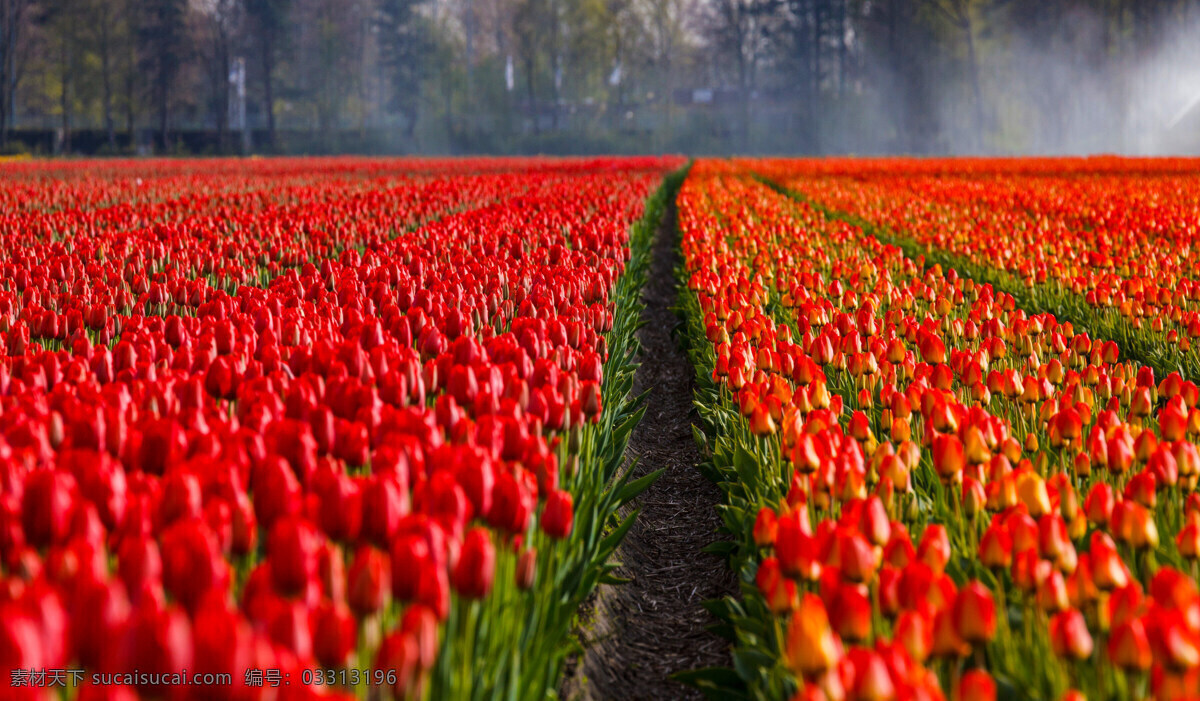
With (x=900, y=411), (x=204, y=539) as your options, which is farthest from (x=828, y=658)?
(x=900, y=411)

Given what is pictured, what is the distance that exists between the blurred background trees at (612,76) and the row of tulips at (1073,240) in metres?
45.5

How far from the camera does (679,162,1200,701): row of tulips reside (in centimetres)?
173

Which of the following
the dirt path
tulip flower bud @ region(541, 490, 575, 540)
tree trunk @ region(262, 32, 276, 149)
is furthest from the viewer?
tree trunk @ region(262, 32, 276, 149)

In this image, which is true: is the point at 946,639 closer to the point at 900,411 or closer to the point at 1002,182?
the point at 900,411

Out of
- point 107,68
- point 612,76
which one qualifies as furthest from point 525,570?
point 612,76

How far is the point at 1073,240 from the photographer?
9398mm

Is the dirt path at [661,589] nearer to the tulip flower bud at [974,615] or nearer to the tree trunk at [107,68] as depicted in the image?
the tulip flower bud at [974,615]

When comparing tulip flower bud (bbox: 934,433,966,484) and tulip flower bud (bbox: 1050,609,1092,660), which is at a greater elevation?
tulip flower bud (bbox: 934,433,966,484)

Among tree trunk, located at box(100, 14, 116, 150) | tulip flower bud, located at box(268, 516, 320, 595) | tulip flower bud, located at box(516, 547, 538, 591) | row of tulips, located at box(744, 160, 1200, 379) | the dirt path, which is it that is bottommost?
the dirt path

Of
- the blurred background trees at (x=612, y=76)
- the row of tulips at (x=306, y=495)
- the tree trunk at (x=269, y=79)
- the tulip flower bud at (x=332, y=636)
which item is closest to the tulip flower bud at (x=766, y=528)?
the row of tulips at (x=306, y=495)

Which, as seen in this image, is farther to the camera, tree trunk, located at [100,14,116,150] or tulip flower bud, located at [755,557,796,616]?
tree trunk, located at [100,14,116,150]

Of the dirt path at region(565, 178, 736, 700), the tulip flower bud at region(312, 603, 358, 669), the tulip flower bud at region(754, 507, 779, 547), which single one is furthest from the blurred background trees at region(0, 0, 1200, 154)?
the tulip flower bud at region(312, 603, 358, 669)

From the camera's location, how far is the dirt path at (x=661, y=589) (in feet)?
10.1

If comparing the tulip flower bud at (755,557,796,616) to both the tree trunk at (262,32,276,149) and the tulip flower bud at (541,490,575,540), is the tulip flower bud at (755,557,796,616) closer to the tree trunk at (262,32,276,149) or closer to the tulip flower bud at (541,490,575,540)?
the tulip flower bud at (541,490,575,540)
